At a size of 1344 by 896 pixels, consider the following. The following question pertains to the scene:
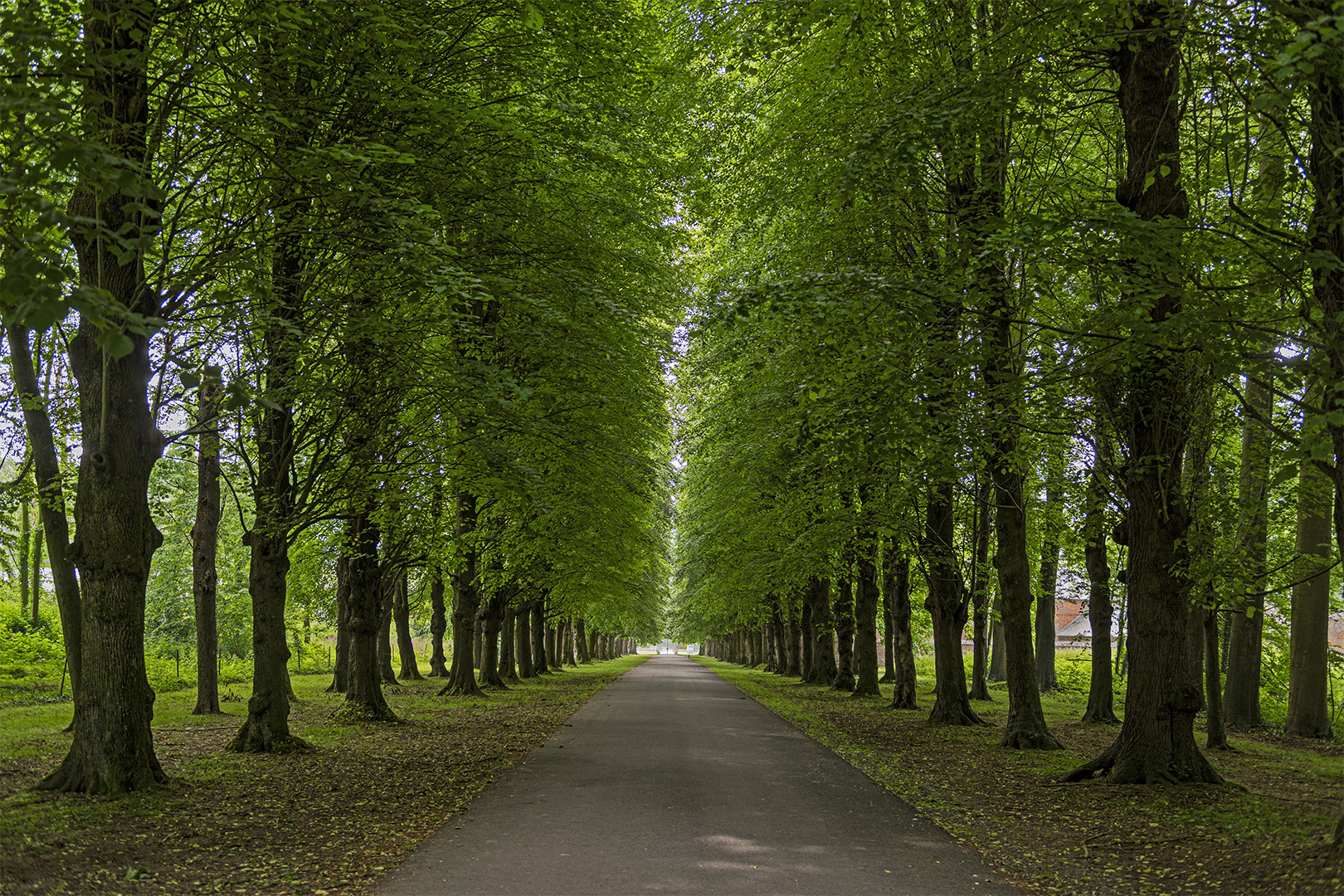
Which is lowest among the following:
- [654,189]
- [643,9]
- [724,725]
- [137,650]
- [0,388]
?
[724,725]

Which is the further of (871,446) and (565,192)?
(565,192)

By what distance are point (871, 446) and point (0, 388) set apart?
1564 cm

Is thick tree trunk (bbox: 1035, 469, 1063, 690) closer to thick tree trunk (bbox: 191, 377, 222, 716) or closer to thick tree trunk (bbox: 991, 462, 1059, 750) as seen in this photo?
thick tree trunk (bbox: 991, 462, 1059, 750)

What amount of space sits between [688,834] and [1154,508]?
272 inches

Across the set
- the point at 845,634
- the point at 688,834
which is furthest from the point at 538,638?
the point at 688,834

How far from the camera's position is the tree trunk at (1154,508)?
10289 millimetres

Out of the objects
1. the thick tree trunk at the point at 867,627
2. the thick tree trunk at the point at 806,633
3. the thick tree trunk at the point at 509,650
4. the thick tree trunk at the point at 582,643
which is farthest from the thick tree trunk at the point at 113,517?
the thick tree trunk at the point at 582,643

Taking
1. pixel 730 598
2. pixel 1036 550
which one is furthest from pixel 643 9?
pixel 730 598

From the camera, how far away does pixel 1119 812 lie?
9031 millimetres

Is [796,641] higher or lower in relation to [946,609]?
lower

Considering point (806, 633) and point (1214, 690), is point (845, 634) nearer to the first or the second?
point (806, 633)

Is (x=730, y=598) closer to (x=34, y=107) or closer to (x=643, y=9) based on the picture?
(x=643, y=9)

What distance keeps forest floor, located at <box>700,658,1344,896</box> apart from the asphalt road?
0.55 metres

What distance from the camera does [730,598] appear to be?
38812 mm
